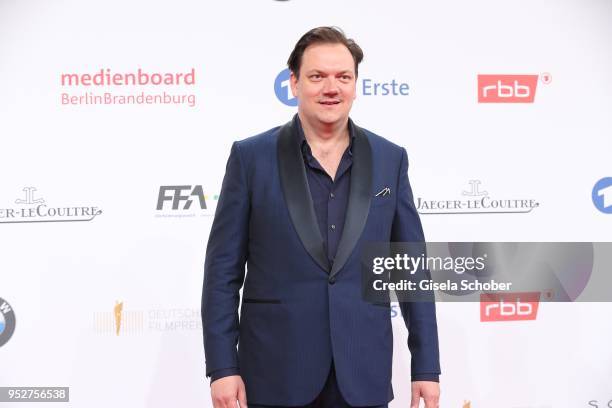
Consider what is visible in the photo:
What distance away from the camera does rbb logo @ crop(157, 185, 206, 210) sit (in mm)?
3523

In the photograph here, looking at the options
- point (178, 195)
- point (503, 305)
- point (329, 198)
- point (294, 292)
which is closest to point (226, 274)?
point (294, 292)

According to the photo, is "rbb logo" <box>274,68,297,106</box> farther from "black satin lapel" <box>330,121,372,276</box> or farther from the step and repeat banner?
"black satin lapel" <box>330,121,372,276</box>

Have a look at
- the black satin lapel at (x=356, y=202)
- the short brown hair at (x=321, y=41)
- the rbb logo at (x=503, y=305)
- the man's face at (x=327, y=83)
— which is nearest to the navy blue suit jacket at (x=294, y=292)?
the black satin lapel at (x=356, y=202)

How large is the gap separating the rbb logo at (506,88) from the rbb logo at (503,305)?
93 cm

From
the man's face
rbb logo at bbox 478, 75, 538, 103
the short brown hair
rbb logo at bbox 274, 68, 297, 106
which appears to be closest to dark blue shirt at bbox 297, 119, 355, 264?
the man's face

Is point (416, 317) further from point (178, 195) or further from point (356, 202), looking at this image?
point (178, 195)

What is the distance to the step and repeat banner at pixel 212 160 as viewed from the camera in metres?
3.53

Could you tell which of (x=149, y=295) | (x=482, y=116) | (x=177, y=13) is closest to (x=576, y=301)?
(x=482, y=116)

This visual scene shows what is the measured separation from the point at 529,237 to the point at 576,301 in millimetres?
394

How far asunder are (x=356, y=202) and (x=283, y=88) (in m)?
1.60

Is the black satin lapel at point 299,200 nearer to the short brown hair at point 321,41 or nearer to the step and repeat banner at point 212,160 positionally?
the short brown hair at point 321,41

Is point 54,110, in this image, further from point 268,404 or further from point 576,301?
point 576,301

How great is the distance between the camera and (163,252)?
3.53 metres

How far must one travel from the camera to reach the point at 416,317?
218cm
